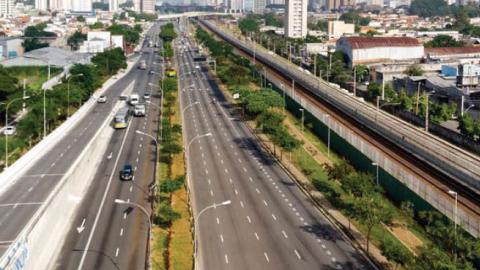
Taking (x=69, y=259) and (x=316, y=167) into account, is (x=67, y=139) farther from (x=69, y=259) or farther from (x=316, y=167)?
(x=69, y=259)

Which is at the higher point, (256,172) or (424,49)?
(424,49)

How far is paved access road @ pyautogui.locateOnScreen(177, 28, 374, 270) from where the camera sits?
40.7 metres

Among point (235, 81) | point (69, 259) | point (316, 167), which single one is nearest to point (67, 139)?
point (316, 167)

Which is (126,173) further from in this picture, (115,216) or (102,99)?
(102,99)

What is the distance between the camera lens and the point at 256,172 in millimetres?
63094

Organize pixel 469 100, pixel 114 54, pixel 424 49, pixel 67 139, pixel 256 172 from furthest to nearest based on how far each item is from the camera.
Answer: pixel 424 49, pixel 114 54, pixel 469 100, pixel 67 139, pixel 256 172

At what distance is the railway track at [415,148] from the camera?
53.8m

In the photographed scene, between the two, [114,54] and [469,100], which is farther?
[114,54]

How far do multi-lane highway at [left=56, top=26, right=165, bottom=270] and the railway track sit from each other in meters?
24.5

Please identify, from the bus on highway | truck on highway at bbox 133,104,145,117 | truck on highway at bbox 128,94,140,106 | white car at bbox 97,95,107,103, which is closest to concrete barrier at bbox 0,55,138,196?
white car at bbox 97,95,107,103

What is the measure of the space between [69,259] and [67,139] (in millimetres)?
31437

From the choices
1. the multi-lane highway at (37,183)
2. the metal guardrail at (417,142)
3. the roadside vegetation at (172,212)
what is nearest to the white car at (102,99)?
the multi-lane highway at (37,183)

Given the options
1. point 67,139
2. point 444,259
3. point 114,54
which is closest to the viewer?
point 444,259

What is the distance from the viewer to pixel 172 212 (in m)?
45.8
